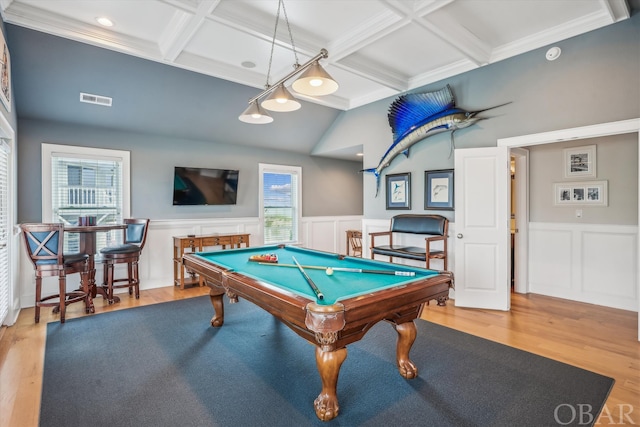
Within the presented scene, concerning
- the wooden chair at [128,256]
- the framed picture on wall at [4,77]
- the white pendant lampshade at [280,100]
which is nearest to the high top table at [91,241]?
the wooden chair at [128,256]

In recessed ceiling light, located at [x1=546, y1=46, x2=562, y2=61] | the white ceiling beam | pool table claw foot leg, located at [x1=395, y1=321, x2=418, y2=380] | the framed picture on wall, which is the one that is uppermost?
the white ceiling beam

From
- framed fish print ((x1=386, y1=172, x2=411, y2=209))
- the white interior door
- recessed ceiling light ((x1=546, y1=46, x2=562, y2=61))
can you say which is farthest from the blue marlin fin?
recessed ceiling light ((x1=546, y1=46, x2=562, y2=61))

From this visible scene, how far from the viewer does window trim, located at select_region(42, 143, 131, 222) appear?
4.36 meters

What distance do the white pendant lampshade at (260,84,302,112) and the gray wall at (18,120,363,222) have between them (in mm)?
3056

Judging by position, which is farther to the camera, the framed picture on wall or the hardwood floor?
the framed picture on wall

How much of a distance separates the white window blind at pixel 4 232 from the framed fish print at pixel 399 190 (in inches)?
181

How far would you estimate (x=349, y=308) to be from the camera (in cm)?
172

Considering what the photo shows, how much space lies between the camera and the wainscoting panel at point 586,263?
4.01 m

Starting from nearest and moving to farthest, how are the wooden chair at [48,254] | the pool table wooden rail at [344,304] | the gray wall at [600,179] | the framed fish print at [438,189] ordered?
1. the pool table wooden rail at [344,304]
2. the wooden chair at [48,254]
3. the gray wall at [600,179]
4. the framed fish print at [438,189]

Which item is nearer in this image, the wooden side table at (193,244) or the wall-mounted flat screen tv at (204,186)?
the wooden side table at (193,244)

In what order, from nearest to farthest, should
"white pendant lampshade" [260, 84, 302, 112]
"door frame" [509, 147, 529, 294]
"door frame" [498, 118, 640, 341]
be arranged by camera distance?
"white pendant lampshade" [260, 84, 302, 112]
"door frame" [498, 118, 640, 341]
"door frame" [509, 147, 529, 294]

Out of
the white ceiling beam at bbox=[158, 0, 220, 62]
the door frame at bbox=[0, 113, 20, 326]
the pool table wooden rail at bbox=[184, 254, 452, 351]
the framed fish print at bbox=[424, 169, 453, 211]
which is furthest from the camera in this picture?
the framed fish print at bbox=[424, 169, 453, 211]

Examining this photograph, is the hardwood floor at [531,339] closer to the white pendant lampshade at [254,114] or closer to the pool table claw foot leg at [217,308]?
the pool table claw foot leg at [217,308]

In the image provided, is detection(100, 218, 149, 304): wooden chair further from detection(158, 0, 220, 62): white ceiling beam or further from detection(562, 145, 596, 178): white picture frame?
detection(562, 145, 596, 178): white picture frame
